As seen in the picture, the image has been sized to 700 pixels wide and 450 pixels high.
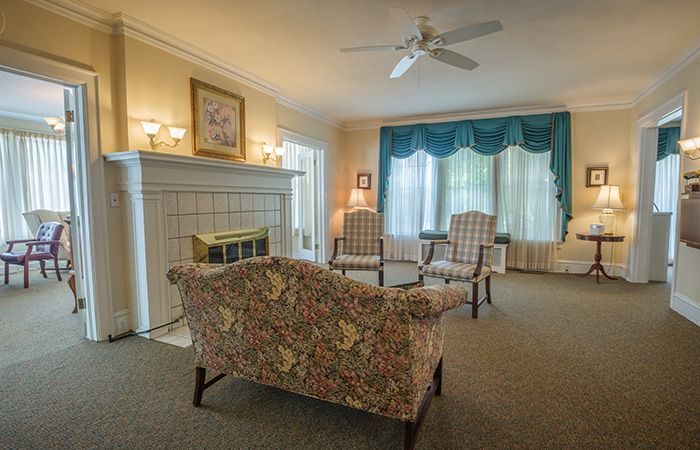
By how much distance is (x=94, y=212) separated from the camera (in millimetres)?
2635

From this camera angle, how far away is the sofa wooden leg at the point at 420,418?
149 centimetres

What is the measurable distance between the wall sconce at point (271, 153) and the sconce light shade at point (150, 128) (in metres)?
1.45

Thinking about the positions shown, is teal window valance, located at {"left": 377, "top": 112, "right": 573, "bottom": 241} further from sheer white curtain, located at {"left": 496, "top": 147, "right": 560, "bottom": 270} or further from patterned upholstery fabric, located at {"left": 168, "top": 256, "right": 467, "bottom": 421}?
patterned upholstery fabric, located at {"left": 168, "top": 256, "right": 467, "bottom": 421}

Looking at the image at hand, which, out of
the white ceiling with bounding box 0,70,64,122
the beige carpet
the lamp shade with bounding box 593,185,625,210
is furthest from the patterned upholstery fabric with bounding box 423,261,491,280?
the white ceiling with bounding box 0,70,64,122

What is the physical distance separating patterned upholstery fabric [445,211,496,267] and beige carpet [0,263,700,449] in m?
1.07

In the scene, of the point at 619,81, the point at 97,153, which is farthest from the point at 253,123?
the point at 619,81

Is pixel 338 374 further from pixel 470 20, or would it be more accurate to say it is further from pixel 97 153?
pixel 470 20

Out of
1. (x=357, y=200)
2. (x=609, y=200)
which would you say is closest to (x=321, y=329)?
(x=357, y=200)

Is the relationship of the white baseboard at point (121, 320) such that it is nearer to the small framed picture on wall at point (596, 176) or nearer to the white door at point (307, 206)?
the white door at point (307, 206)

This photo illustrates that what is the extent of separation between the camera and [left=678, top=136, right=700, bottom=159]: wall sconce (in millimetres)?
3069

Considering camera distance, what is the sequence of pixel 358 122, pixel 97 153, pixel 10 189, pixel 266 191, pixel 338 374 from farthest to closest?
pixel 358 122, pixel 10 189, pixel 266 191, pixel 97 153, pixel 338 374

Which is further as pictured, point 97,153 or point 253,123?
point 253,123

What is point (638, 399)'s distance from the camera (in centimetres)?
A: 197

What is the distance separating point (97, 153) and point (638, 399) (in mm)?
3952
